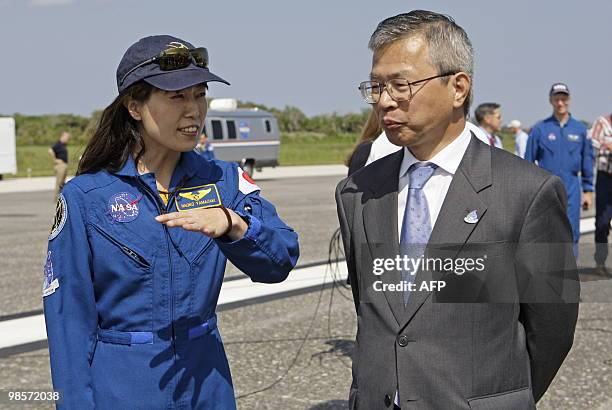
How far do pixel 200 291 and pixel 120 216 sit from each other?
345mm

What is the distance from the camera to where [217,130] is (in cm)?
3403

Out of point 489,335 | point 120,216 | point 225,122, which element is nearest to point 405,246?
point 489,335

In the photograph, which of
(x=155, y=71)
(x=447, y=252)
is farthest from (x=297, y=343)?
(x=447, y=252)

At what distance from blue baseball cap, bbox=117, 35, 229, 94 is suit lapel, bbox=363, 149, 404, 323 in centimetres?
63

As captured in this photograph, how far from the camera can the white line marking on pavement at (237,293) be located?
747 cm

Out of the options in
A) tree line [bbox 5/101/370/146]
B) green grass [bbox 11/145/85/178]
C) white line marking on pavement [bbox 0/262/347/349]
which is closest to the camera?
white line marking on pavement [bbox 0/262/347/349]

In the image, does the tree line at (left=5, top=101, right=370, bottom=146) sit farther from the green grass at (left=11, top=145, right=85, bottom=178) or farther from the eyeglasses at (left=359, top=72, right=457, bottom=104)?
the eyeglasses at (left=359, top=72, right=457, bottom=104)

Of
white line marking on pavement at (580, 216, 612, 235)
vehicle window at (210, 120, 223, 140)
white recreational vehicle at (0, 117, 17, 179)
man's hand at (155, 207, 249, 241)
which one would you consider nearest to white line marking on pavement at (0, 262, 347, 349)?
man's hand at (155, 207, 249, 241)

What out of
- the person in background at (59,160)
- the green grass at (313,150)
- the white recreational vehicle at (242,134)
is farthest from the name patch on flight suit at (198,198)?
the white recreational vehicle at (242,134)

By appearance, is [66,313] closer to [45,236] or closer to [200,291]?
[200,291]

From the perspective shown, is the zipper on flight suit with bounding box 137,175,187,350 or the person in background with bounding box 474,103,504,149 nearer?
the zipper on flight suit with bounding box 137,175,187,350

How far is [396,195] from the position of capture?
273cm

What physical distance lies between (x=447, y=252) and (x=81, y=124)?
87933 mm

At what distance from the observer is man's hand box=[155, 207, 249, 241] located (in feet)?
8.28
